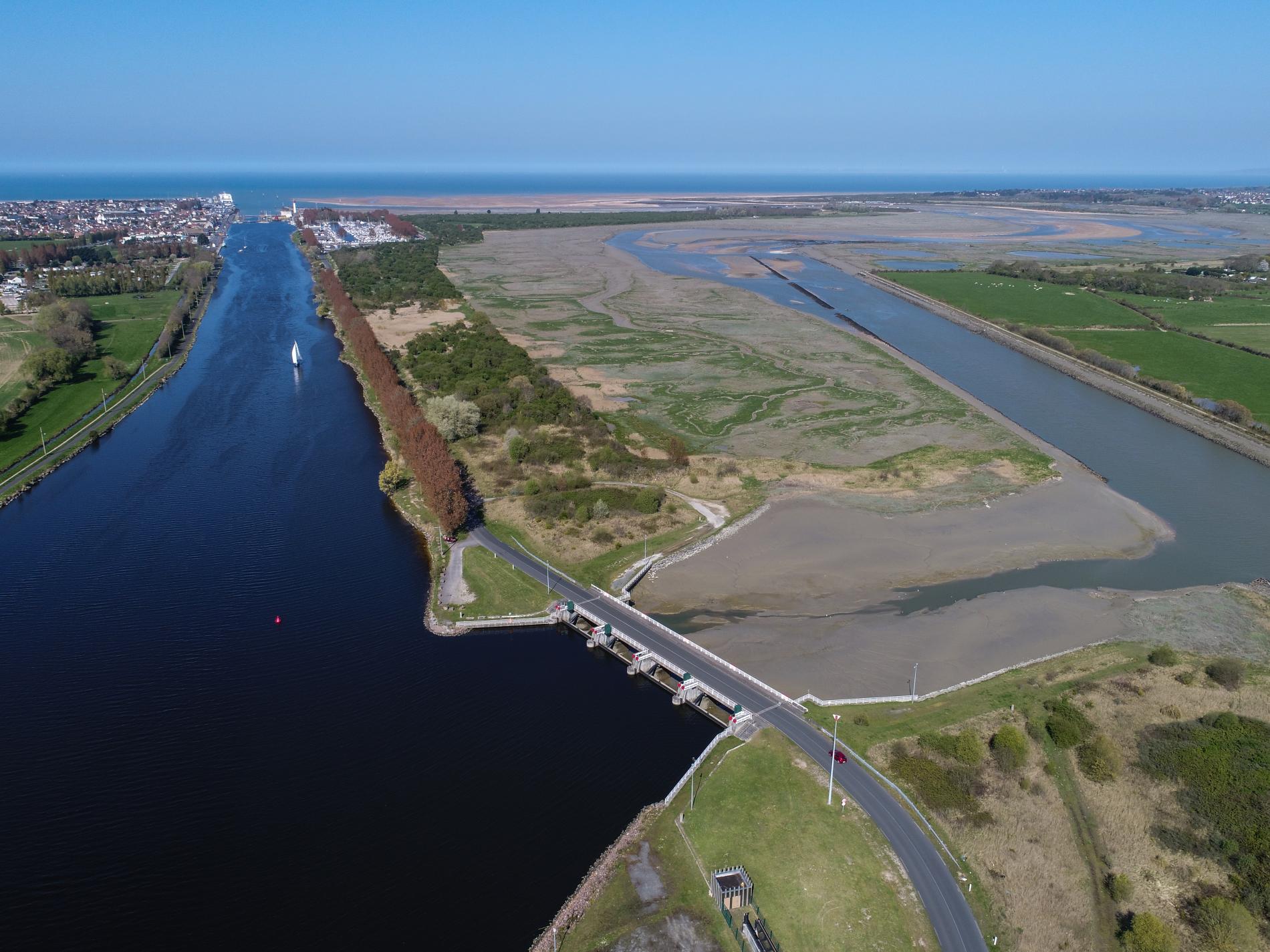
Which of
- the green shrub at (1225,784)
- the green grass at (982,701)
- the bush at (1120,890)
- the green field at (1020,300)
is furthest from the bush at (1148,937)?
the green field at (1020,300)

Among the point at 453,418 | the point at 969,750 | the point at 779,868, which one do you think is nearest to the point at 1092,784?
the point at 969,750

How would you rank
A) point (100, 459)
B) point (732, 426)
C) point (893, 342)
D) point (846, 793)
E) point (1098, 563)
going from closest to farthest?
point (846, 793)
point (1098, 563)
point (100, 459)
point (732, 426)
point (893, 342)

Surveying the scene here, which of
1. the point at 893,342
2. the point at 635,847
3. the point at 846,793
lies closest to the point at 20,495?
the point at 635,847

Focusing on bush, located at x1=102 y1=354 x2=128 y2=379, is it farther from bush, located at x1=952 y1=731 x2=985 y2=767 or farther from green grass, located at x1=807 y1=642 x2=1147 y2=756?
bush, located at x1=952 y1=731 x2=985 y2=767

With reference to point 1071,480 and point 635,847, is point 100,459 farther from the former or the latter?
point 1071,480

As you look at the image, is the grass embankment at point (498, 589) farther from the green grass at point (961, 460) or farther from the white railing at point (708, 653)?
the green grass at point (961, 460)

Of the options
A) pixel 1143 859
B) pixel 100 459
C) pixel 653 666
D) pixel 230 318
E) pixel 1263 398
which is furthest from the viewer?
pixel 230 318

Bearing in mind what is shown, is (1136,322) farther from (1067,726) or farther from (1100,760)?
(1100,760)
